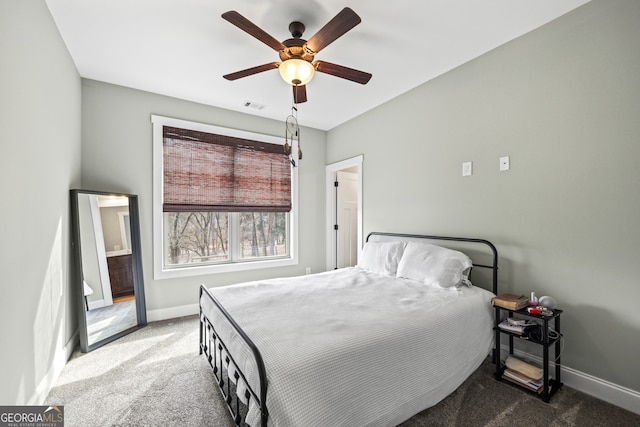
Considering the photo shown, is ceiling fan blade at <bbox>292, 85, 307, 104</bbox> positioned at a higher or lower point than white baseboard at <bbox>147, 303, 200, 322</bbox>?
higher

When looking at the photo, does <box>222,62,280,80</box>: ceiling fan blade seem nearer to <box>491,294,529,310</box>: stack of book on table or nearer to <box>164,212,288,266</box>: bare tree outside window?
<box>164,212,288,266</box>: bare tree outside window

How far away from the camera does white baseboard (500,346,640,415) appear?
1876 mm

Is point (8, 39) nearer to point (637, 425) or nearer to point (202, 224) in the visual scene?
point (202, 224)

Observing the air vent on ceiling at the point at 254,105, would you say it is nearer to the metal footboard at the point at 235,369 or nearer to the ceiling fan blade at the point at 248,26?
the ceiling fan blade at the point at 248,26

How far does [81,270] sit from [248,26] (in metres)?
2.65

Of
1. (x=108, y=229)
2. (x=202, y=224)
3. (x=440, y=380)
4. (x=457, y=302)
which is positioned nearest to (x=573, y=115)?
(x=457, y=302)

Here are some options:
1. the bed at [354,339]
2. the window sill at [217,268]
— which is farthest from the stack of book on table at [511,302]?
the window sill at [217,268]

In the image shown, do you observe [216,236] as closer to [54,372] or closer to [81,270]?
[81,270]

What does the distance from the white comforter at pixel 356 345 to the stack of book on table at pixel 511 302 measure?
9cm

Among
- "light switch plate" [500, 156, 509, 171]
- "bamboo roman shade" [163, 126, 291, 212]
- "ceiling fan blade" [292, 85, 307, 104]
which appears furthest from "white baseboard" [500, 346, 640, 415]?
"bamboo roman shade" [163, 126, 291, 212]

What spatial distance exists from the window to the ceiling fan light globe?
6.70ft

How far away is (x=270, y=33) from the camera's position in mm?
2355

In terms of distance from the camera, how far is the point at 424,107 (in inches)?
128

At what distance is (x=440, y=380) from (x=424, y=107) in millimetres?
2712
